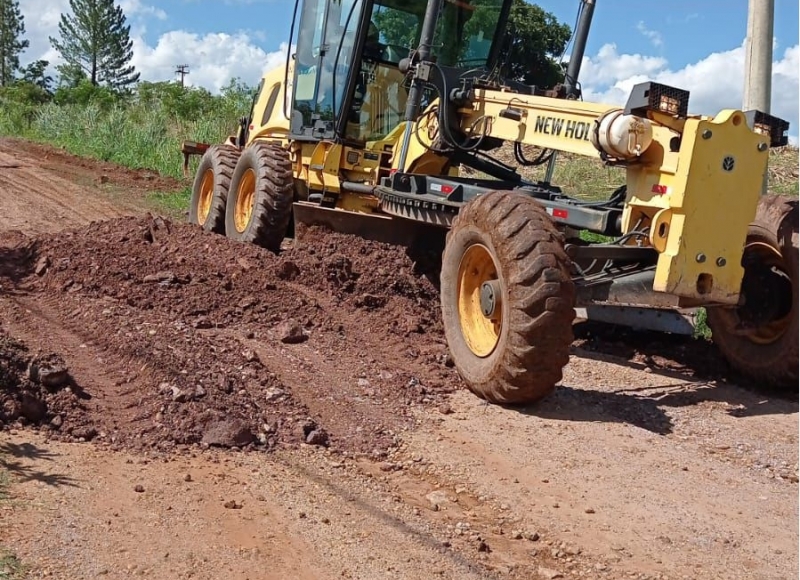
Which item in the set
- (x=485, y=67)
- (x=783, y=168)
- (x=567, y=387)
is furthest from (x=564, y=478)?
(x=783, y=168)

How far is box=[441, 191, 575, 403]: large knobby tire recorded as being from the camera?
5.17 meters

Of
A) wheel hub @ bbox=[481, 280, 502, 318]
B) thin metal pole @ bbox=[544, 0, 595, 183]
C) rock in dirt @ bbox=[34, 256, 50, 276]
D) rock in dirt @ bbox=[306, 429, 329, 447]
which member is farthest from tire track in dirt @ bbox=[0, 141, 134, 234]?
rock in dirt @ bbox=[306, 429, 329, 447]

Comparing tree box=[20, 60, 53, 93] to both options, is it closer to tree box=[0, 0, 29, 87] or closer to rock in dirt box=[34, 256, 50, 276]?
tree box=[0, 0, 29, 87]

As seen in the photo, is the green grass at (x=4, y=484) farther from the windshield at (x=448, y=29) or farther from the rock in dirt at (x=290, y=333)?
the windshield at (x=448, y=29)

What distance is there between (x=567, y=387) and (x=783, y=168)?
11850 millimetres

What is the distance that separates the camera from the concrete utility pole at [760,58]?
23.5 feet

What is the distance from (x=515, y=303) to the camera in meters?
5.25

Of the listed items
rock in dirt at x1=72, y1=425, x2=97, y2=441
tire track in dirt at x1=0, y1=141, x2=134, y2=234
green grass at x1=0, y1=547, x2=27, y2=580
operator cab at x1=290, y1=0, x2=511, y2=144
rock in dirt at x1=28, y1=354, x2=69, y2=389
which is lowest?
green grass at x1=0, y1=547, x2=27, y2=580

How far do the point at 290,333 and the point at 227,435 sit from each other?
1.98m

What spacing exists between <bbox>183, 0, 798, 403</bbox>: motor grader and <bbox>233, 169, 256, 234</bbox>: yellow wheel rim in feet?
2.01

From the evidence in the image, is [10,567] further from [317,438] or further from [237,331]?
[237,331]

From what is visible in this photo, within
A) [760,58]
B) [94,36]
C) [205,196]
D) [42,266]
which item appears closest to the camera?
[760,58]

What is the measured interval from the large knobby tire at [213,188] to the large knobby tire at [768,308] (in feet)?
20.1

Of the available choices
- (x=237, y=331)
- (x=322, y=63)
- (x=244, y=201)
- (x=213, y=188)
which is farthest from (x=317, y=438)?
(x=213, y=188)
